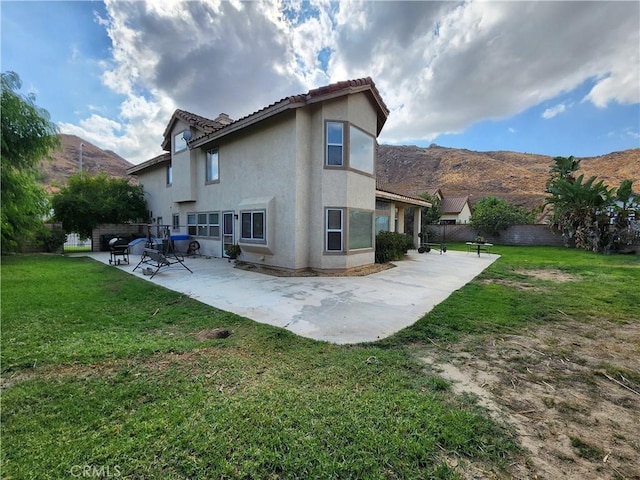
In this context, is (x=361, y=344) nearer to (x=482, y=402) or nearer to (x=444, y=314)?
(x=482, y=402)

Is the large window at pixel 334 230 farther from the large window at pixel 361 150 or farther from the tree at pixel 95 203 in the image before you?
the tree at pixel 95 203

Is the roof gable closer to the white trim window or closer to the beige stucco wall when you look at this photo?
the beige stucco wall

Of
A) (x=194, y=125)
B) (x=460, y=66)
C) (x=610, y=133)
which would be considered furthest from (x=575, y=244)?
(x=610, y=133)

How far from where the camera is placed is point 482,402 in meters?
2.89

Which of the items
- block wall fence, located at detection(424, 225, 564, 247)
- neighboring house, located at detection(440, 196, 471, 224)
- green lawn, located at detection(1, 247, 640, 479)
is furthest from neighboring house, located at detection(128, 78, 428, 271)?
neighboring house, located at detection(440, 196, 471, 224)

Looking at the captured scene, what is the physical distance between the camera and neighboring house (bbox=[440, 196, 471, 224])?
127ft

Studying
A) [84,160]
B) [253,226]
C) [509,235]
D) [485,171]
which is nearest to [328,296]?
[253,226]

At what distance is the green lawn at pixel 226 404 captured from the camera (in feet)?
6.83

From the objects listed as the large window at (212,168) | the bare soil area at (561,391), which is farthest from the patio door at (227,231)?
the bare soil area at (561,391)

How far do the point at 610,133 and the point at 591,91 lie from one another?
126 feet

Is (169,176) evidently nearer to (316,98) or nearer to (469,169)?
(316,98)

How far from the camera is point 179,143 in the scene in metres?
16.2

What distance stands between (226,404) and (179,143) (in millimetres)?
17051

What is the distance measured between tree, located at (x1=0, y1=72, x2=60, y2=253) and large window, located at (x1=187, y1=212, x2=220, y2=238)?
672 centimetres
